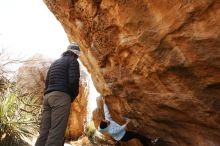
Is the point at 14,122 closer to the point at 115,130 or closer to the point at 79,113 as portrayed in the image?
the point at 115,130

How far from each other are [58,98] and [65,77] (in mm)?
353

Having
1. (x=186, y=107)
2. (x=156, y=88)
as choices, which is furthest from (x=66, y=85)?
(x=186, y=107)

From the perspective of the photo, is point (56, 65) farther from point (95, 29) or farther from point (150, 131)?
point (150, 131)

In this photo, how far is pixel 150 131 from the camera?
6.93 metres

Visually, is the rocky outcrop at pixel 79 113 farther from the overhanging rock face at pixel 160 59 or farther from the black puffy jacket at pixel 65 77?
the black puffy jacket at pixel 65 77

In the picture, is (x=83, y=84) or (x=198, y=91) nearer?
(x=198, y=91)

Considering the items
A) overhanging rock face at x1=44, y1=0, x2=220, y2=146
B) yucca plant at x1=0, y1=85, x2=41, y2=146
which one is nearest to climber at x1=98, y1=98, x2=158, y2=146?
overhanging rock face at x1=44, y1=0, x2=220, y2=146

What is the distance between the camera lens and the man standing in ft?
16.7

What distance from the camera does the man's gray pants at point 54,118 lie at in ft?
16.6

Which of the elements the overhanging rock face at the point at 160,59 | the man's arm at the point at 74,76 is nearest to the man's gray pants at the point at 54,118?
the man's arm at the point at 74,76

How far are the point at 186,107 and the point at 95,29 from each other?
2.36 meters

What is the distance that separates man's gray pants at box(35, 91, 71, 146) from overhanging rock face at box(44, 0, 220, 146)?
1.51 meters

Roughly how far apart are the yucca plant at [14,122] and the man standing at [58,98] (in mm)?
2656

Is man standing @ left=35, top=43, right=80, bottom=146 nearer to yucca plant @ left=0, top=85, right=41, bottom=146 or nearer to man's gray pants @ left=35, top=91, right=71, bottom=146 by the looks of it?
man's gray pants @ left=35, top=91, right=71, bottom=146
